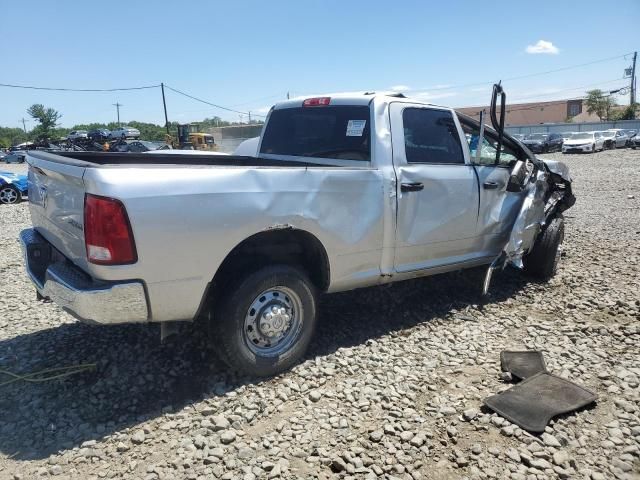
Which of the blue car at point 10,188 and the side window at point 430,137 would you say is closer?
the side window at point 430,137

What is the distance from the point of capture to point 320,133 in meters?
4.35

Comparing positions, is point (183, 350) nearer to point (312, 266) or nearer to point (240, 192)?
point (312, 266)

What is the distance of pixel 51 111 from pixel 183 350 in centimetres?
8272

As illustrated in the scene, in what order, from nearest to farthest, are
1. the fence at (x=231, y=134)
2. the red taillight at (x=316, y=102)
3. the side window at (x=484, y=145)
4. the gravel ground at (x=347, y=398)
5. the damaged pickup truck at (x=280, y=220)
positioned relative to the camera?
the gravel ground at (x=347, y=398) → the damaged pickup truck at (x=280, y=220) → the red taillight at (x=316, y=102) → the side window at (x=484, y=145) → the fence at (x=231, y=134)

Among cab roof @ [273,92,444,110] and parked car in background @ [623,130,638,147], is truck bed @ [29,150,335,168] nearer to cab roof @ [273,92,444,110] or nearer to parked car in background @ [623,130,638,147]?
cab roof @ [273,92,444,110]

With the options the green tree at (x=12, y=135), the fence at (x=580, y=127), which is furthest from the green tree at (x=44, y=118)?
the fence at (x=580, y=127)

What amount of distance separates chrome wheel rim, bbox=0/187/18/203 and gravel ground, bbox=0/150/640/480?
1005 cm

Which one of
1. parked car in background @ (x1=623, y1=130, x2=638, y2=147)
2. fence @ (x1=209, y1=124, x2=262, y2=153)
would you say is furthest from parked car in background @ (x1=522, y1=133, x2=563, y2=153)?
fence @ (x1=209, y1=124, x2=262, y2=153)

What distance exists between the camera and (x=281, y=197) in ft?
10.4

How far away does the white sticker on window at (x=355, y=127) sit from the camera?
399 centimetres

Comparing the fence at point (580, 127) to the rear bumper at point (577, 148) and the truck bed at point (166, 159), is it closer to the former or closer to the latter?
the rear bumper at point (577, 148)

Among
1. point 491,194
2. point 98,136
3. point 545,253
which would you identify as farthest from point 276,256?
point 98,136

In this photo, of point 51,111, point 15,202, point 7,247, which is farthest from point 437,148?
point 51,111

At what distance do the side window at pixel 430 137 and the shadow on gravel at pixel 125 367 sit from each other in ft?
4.82
